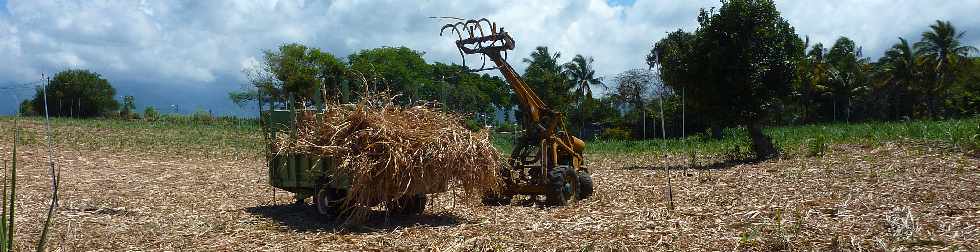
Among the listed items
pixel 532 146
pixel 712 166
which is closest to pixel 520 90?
pixel 532 146

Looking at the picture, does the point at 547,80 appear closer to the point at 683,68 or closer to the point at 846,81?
the point at 846,81

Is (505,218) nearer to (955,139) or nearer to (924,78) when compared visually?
(955,139)

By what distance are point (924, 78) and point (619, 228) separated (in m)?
50.1

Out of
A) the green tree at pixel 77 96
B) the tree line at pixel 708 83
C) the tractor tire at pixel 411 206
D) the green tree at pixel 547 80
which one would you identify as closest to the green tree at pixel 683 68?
the tree line at pixel 708 83

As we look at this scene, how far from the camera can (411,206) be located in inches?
405

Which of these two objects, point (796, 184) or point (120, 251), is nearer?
point (120, 251)

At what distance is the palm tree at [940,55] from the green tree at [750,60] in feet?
125

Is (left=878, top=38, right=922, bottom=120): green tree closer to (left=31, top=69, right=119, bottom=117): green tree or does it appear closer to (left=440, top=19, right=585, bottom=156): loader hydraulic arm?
(left=440, top=19, right=585, bottom=156): loader hydraulic arm

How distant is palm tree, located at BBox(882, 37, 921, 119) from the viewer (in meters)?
51.0

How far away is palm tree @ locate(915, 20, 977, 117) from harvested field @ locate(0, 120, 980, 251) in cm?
3974

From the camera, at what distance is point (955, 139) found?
15391 mm

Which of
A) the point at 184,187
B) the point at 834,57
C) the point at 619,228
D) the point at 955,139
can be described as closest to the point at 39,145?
the point at 184,187

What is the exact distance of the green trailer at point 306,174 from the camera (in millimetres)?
9750

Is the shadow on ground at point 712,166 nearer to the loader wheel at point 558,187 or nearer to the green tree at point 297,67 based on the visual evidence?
the loader wheel at point 558,187
